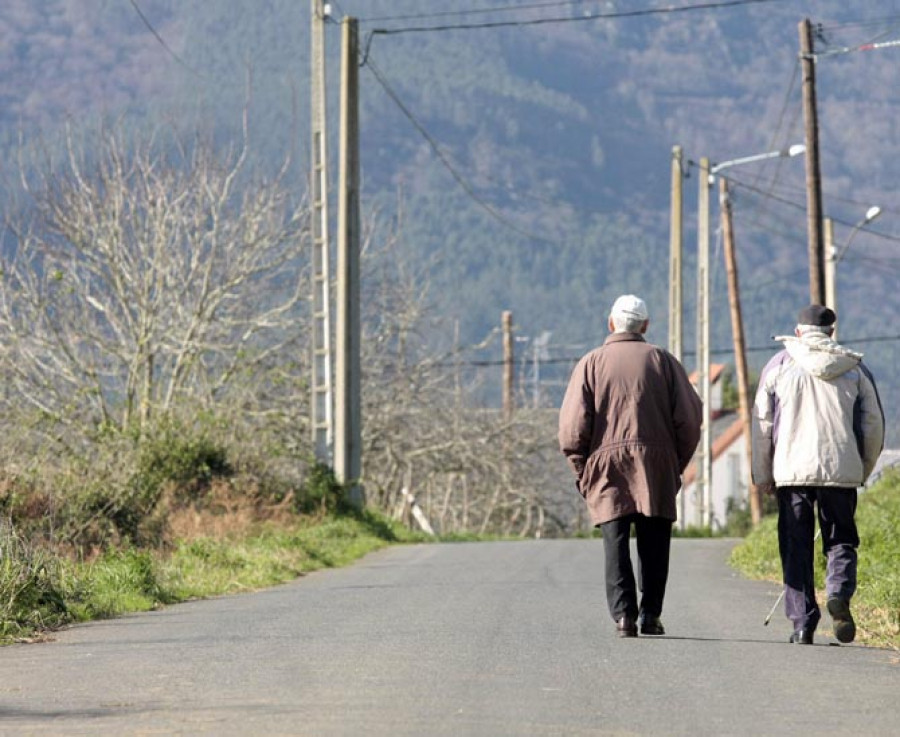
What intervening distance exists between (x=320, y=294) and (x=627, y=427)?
20544 mm

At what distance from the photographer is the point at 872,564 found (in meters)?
15.8

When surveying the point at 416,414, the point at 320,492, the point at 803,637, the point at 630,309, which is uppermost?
the point at 630,309

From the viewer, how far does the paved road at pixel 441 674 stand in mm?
8109

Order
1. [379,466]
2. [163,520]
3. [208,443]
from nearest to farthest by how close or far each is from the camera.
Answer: [163,520] < [208,443] < [379,466]

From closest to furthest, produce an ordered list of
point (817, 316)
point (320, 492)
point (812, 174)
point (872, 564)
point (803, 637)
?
1. point (803, 637)
2. point (817, 316)
3. point (872, 564)
4. point (812, 174)
5. point (320, 492)

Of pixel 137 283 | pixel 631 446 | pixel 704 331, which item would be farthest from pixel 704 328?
pixel 631 446

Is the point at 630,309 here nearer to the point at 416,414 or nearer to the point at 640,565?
the point at 640,565

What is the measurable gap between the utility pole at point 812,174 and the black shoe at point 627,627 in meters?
18.0

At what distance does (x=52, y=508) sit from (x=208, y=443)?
906 cm

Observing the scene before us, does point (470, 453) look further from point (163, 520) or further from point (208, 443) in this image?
point (163, 520)

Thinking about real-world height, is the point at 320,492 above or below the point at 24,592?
below

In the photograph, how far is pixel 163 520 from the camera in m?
23.1

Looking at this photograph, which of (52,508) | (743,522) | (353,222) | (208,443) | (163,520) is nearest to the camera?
(52,508)

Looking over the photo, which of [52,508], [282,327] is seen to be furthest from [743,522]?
[52,508]
